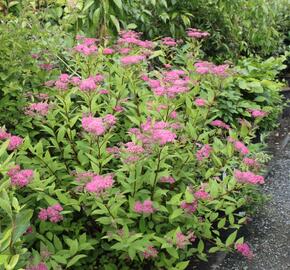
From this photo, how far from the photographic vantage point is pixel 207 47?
16.4ft

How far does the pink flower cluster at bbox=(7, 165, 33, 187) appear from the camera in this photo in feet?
5.87

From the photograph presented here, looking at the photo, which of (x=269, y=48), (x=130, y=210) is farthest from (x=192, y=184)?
(x=269, y=48)

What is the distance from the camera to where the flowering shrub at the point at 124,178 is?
198 cm

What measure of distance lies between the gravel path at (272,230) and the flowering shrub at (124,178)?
0.43 metres

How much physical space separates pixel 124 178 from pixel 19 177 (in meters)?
0.51

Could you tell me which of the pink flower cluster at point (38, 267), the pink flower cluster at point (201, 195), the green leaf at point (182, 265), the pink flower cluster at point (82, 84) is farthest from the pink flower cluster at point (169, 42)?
the pink flower cluster at point (38, 267)

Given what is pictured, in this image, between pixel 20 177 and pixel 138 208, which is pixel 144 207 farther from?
pixel 20 177

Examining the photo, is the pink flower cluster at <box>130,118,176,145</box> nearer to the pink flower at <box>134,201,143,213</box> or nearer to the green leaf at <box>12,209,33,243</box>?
the pink flower at <box>134,201,143,213</box>

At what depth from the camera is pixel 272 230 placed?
3.04 metres

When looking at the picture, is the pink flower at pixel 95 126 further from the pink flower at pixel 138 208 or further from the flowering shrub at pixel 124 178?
the pink flower at pixel 138 208

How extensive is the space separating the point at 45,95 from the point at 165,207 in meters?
0.91

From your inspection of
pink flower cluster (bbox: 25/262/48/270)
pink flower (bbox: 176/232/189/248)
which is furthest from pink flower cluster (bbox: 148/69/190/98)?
pink flower cluster (bbox: 25/262/48/270)

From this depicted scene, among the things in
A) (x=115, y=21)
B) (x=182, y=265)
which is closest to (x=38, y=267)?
(x=182, y=265)

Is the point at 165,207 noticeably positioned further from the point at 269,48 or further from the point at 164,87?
the point at 269,48
